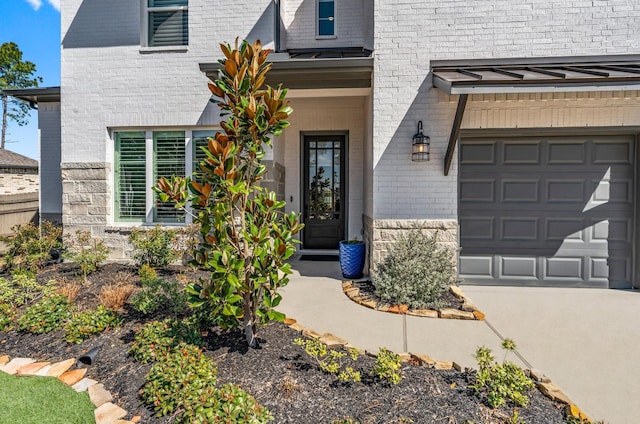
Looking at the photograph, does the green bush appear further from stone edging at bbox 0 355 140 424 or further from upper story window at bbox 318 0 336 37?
upper story window at bbox 318 0 336 37

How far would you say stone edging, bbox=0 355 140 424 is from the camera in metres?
2.33

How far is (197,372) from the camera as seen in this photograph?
2.49 meters

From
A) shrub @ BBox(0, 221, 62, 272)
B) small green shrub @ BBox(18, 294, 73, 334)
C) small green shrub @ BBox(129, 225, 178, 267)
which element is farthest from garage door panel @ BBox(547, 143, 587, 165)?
shrub @ BBox(0, 221, 62, 272)

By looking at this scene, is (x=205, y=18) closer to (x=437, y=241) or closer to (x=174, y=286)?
(x=174, y=286)

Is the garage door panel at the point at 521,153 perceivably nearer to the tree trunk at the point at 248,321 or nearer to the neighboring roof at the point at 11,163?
the tree trunk at the point at 248,321

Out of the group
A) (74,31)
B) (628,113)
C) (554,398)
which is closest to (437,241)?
(554,398)

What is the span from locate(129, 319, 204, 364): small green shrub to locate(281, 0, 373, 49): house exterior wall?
19.8ft

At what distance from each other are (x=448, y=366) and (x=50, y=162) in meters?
8.66

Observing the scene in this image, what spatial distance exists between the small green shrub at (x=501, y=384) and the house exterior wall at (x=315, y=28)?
21.1 feet

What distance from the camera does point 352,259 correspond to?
5.62m

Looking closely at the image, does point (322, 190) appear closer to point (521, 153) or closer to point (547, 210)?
point (521, 153)

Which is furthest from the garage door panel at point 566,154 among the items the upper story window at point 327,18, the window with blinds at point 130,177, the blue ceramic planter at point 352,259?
the window with blinds at point 130,177

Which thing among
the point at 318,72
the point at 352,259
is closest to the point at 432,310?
the point at 352,259

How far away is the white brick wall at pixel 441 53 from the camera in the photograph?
4938 millimetres
